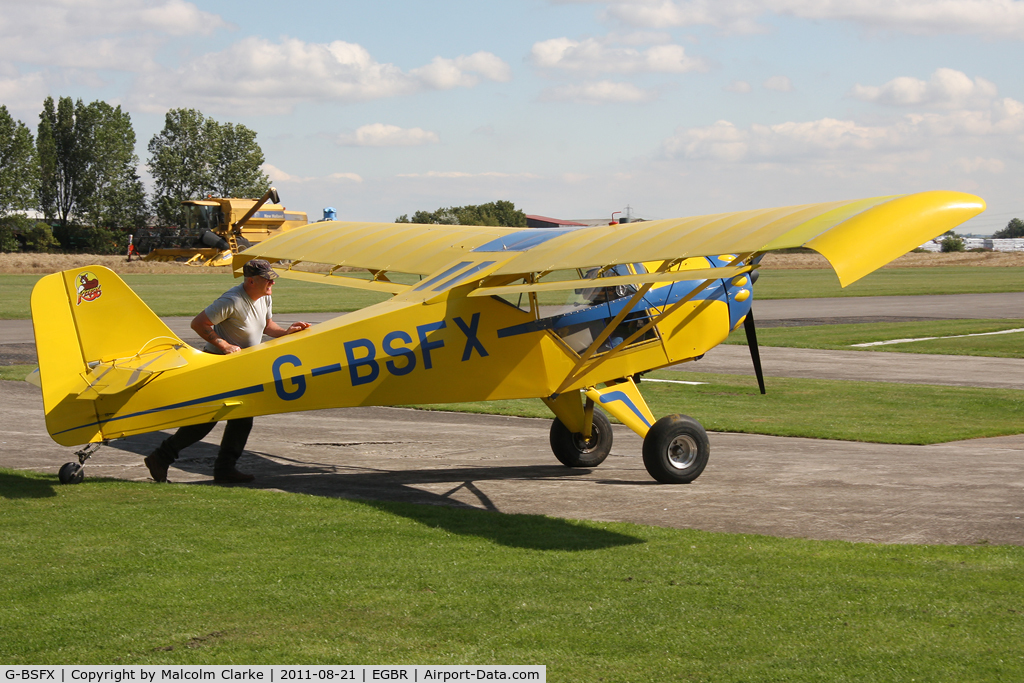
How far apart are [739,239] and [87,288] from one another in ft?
18.2

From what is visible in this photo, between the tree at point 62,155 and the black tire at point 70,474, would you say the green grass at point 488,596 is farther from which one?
the tree at point 62,155

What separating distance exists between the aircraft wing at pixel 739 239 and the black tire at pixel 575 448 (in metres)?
2.13

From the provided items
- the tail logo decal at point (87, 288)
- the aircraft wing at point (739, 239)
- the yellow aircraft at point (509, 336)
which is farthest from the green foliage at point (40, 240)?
the tail logo decal at point (87, 288)

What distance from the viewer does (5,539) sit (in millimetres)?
6484

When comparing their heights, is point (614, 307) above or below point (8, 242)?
below

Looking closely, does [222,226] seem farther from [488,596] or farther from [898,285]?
[488,596]

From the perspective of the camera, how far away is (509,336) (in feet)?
30.2

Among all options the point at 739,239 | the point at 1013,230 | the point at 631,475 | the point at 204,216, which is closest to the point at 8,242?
the point at 204,216

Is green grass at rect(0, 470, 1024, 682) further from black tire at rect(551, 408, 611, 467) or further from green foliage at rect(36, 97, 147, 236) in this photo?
green foliage at rect(36, 97, 147, 236)

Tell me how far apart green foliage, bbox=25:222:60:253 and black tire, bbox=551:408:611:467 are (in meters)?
89.5

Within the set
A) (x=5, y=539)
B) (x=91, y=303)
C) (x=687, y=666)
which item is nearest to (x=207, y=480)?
(x=91, y=303)

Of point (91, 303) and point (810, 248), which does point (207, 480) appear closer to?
point (91, 303)

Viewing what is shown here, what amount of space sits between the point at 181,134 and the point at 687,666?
376 feet

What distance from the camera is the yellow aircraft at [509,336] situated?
7.61m
